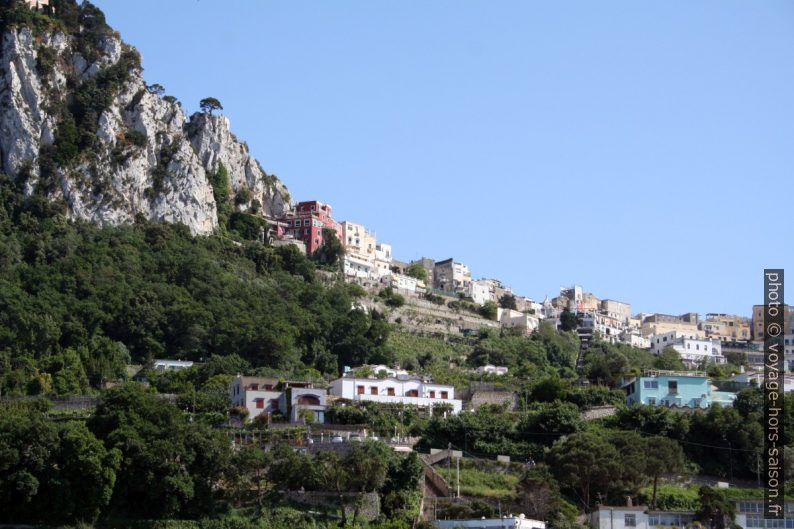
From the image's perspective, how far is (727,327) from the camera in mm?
137875

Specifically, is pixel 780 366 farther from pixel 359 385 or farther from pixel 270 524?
pixel 270 524

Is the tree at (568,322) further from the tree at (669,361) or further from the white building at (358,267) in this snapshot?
the white building at (358,267)

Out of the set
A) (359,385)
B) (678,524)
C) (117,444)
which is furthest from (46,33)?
(678,524)

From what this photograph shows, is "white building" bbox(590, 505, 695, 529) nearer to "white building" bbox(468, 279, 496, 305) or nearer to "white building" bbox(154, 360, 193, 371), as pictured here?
"white building" bbox(154, 360, 193, 371)

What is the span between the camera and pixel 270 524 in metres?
54.2

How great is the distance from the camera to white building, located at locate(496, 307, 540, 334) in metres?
111

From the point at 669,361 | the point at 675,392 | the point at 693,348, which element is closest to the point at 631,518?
the point at 675,392

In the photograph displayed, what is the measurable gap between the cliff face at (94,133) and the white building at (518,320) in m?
25.1

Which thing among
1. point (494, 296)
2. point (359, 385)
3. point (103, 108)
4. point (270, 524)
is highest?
point (103, 108)

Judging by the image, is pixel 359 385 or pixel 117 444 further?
pixel 359 385

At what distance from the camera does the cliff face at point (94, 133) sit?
92250 millimetres

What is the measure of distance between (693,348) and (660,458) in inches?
2064

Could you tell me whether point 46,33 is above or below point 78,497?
above

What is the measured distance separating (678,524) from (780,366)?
125ft
